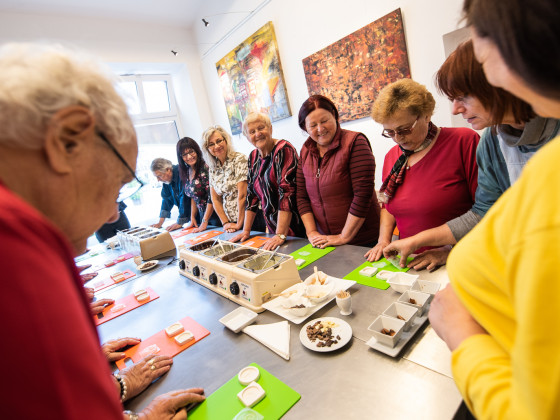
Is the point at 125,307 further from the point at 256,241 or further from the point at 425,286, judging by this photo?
the point at 425,286

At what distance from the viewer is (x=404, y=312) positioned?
97 centimetres

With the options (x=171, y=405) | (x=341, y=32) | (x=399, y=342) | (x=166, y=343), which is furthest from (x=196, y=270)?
(x=341, y=32)

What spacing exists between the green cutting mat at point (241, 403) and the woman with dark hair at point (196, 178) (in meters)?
2.61

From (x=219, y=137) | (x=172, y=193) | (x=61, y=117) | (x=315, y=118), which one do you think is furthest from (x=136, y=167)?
(x=172, y=193)

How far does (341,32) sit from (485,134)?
8.48 feet

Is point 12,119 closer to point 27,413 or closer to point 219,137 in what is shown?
point 27,413

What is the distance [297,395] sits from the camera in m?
0.79

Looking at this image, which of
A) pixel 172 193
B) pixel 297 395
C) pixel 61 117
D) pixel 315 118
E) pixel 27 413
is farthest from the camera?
pixel 172 193

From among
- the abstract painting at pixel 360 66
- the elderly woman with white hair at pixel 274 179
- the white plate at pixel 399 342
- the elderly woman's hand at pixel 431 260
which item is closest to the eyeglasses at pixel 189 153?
the elderly woman with white hair at pixel 274 179

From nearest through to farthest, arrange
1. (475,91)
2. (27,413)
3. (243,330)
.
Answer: (27,413) < (475,91) < (243,330)

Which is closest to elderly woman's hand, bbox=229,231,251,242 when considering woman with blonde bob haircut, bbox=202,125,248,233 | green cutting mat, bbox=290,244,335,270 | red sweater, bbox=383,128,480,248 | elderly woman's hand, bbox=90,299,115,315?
woman with blonde bob haircut, bbox=202,125,248,233

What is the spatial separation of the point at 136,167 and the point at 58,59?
0.24 m

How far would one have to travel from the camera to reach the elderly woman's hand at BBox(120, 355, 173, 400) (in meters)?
0.94

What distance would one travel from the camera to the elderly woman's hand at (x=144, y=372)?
0.94 meters
